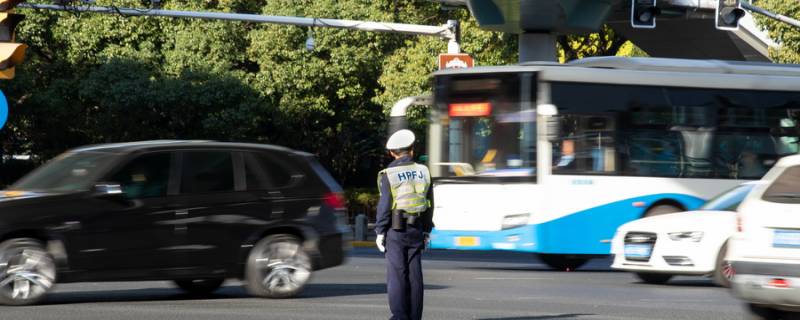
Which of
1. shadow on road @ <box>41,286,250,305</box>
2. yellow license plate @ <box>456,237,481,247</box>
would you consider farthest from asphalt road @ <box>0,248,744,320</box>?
yellow license plate @ <box>456,237,481,247</box>

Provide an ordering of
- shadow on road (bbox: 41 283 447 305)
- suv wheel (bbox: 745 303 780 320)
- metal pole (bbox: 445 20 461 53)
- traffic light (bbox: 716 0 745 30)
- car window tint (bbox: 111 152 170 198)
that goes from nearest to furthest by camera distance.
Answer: suv wheel (bbox: 745 303 780 320), car window tint (bbox: 111 152 170 198), shadow on road (bbox: 41 283 447 305), traffic light (bbox: 716 0 745 30), metal pole (bbox: 445 20 461 53)

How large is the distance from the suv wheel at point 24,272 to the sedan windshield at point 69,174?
67 cm

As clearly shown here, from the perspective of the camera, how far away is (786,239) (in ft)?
35.8

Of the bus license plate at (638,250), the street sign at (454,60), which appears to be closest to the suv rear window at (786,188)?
the bus license plate at (638,250)

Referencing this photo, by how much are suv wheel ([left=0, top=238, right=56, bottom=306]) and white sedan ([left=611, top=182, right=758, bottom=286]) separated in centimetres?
737

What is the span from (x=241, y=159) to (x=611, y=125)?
24.6ft

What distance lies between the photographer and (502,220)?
2027 cm

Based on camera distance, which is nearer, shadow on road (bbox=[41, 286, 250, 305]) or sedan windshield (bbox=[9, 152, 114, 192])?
sedan windshield (bbox=[9, 152, 114, 192])

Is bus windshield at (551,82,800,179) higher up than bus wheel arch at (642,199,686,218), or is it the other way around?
bus windshield at (551,82,800,179)

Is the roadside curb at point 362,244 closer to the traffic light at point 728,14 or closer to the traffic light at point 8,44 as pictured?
the traffic light at point 728,14

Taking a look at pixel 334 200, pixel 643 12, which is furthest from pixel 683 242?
pixel 643 12

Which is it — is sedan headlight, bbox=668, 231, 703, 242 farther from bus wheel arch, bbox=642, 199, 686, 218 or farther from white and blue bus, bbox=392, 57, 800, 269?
bus wheel arch, bbox=642, 199, 686, 218

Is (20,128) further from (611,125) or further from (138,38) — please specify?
(611,125)

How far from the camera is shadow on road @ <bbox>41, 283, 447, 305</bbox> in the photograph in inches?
575
